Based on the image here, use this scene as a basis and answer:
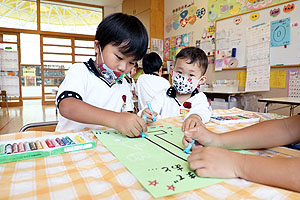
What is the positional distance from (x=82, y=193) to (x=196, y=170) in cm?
21

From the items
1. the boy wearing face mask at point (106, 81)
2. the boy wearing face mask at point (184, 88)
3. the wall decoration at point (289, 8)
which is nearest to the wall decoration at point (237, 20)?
the wall decoration at point (289, 8)

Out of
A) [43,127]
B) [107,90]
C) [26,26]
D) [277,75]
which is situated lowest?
[43,127]

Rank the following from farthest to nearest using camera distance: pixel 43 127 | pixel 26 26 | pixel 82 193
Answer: pixel 26 26 → pixel 43 127 → pixel 82 193

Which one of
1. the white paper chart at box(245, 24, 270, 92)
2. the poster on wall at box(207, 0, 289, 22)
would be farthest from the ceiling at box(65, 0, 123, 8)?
the white paper chart at box(245, 24, 270, 92)

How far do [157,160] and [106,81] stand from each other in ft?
2.26

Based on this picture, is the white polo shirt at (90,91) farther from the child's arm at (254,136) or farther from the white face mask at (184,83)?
the child's arm at (254,136)

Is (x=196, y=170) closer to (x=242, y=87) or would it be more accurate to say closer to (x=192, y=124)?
(x=192, y=124)

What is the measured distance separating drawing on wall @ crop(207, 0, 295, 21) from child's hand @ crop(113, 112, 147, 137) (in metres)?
2.96

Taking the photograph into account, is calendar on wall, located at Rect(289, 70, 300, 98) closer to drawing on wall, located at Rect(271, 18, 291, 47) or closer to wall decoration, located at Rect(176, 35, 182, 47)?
drawing on wall, located at Rect(271, 18, 291, 47)

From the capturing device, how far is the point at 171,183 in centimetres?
36

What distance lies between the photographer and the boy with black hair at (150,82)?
7.72ft

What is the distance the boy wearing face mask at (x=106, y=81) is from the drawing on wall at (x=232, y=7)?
270 cm

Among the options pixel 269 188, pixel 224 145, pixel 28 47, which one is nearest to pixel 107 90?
A: pixel 224 145

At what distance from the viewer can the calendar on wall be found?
2.62m
